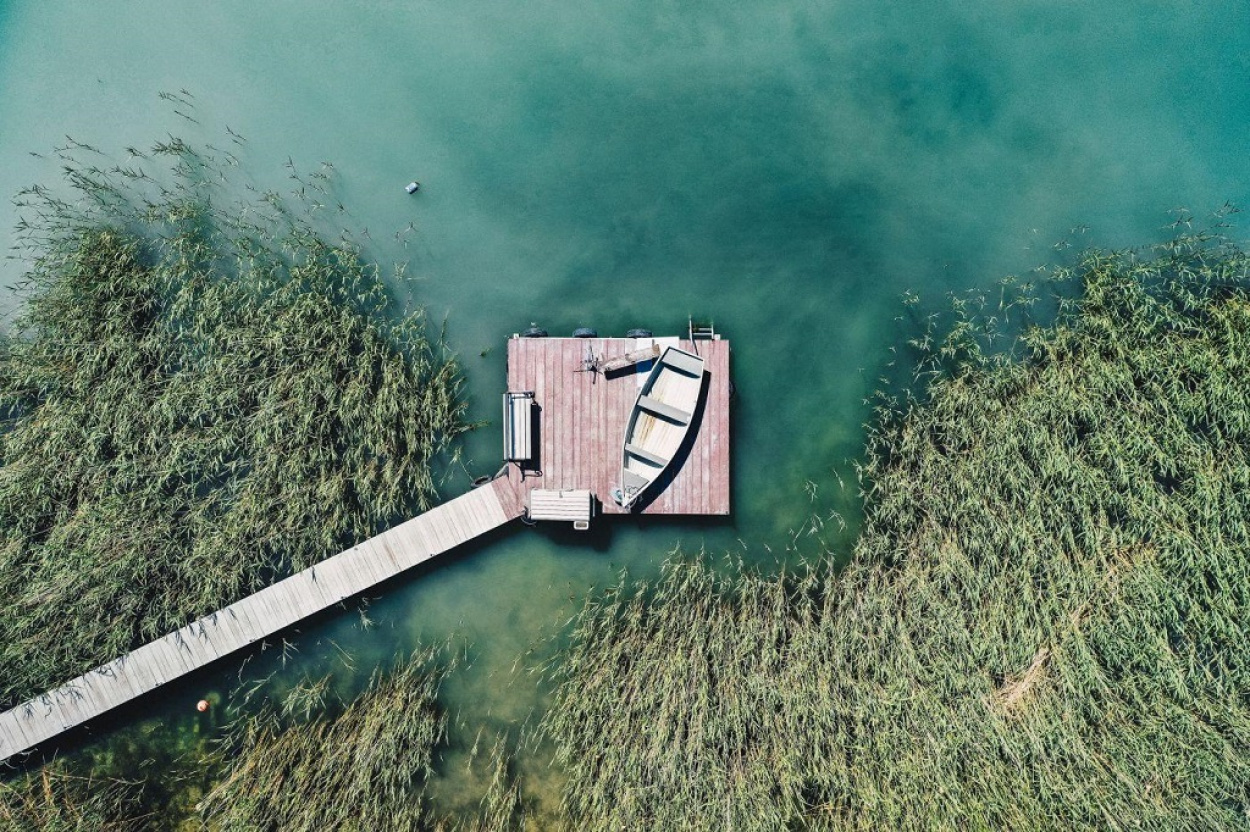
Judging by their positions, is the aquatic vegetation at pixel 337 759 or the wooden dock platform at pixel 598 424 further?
the wooden dock platform at pixel 598 424

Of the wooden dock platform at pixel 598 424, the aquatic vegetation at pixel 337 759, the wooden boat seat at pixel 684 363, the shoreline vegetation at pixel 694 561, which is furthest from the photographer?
the wooden dock platform at pixel 598 424

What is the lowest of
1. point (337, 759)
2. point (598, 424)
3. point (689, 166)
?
point (337, 759)

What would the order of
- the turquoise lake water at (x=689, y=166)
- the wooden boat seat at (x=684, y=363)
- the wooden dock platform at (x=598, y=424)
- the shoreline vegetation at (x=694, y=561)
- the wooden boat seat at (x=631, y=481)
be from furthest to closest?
the turquoise lake water at (x=689, y=166), the wooden dock platform at (x=598, y=424), the wooden boat seat at (x=631, y=481), the wooden boat seat at (x=684, y=363), the shoreline vegetation at (x=694, y=561)

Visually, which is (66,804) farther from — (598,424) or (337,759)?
(598,424)

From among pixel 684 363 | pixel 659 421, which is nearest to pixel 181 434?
pixel 659 421

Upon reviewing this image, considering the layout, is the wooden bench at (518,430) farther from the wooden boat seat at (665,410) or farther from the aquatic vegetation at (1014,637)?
the aquatic vegetation at (1014,637)

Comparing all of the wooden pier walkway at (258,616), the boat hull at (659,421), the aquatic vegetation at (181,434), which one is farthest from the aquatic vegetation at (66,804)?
the boat hull at (659,421)

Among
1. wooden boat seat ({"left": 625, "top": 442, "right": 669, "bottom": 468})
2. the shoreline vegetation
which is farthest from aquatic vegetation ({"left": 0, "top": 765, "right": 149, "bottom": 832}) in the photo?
wooden boat seat ({"left": 625, "top": 442, "right": 669, "bottom": 468})

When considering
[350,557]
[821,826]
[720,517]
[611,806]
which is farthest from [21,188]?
[821,826]
